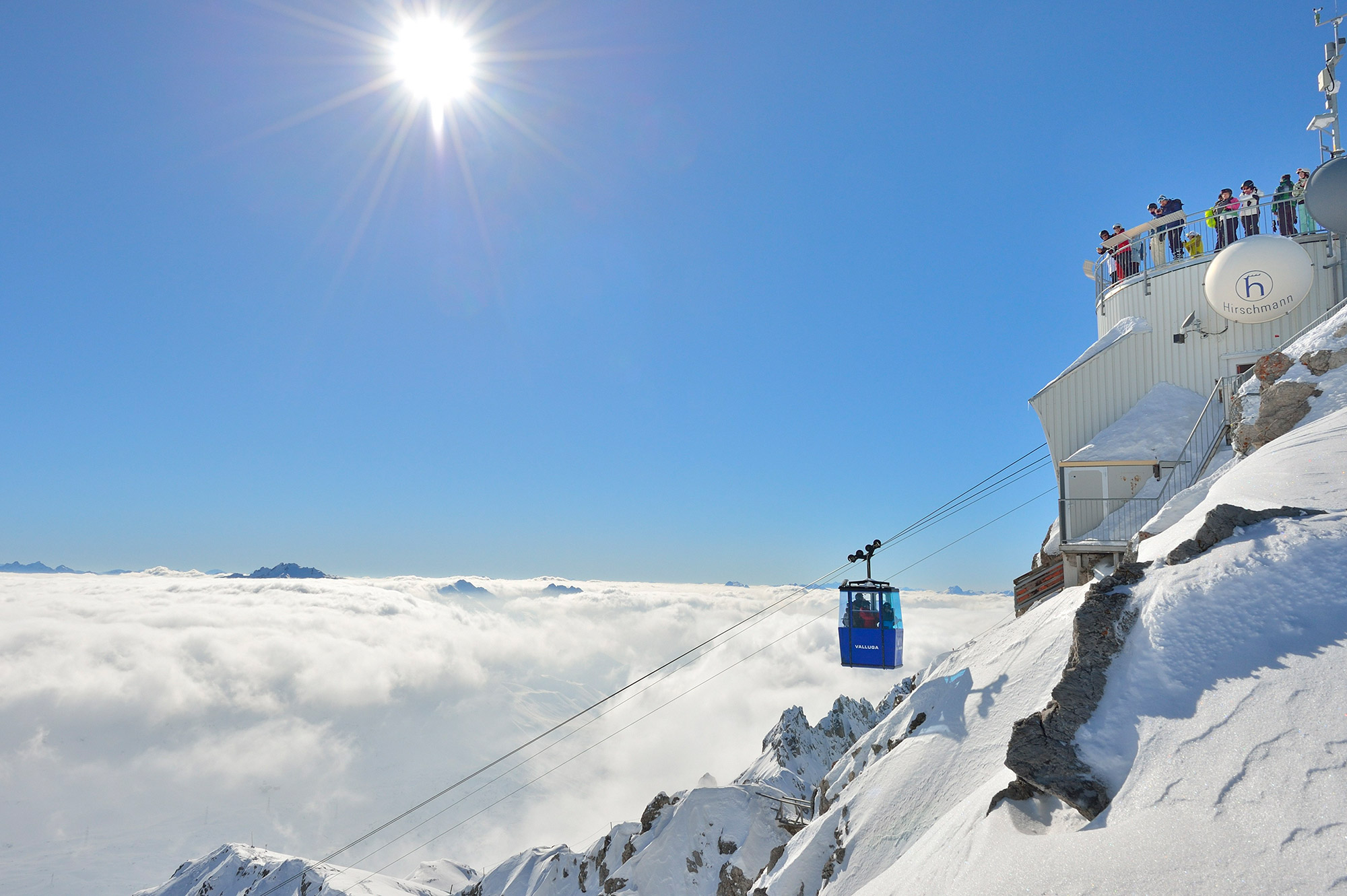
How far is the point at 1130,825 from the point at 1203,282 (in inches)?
883

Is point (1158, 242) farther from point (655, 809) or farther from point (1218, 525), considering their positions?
point (655, 809)

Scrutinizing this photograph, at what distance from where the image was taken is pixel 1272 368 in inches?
638

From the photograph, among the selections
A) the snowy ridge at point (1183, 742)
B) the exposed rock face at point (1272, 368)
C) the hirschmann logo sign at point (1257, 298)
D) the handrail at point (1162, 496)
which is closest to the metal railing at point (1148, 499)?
the handrail at point (1162, 496)

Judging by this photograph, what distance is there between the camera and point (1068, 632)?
45.9 feet

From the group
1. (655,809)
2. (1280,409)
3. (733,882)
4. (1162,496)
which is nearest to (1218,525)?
(1280,409)

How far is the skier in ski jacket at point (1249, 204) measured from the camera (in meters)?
22.2

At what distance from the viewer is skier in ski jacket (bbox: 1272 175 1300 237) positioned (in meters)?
22.0

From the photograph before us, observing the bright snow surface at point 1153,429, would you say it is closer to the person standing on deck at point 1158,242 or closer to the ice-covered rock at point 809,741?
the person standing on deck at point 1158,242

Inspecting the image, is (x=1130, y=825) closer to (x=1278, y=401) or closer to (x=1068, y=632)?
(x=1068, y=632)

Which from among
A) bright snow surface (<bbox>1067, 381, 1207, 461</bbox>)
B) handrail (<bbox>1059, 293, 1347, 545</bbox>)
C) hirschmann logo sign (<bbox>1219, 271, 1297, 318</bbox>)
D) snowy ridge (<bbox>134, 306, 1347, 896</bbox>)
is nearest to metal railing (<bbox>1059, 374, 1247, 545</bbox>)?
handrail (<bbox>1059, 293, 1347, 545</bbox>)

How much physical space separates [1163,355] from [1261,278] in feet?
10.7

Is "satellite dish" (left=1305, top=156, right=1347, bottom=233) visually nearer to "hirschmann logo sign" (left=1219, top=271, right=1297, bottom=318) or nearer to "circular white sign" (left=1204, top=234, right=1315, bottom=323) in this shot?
"circular white sign" (left=1204, top=234, right=1315, bottom=323)

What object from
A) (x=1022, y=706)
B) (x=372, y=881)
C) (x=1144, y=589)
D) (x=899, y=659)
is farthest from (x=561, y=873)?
(x=372, y=881)

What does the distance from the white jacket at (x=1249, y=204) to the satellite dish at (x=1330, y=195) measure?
6.06 ft
